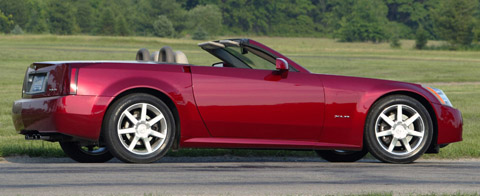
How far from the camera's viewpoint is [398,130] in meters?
7.88

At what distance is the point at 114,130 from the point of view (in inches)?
284

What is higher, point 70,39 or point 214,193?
point 214,193

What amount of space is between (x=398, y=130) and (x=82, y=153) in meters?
3.16

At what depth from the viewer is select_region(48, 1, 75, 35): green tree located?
135 m

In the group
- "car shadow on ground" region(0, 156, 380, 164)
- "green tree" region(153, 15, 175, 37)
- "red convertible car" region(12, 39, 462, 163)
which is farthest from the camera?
"green tree" region(153, 15, 175, 37)

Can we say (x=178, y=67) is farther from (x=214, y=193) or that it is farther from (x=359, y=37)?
(x=359, y=37)

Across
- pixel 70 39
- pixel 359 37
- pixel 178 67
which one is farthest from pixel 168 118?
pixel 359 37

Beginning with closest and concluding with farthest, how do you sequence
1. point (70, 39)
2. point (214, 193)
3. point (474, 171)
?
point (214, 193) < point (474, 171) < point (70, 39)

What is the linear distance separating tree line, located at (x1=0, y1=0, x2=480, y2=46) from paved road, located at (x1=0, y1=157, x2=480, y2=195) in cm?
10413

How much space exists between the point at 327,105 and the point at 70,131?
2.42 m

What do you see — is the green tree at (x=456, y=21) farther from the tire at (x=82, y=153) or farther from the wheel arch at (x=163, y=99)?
the wheel arch at (x=163, y=99)

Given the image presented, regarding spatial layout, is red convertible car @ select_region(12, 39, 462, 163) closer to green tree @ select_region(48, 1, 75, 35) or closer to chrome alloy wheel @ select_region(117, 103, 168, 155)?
chrome alloy wheel @ select_region(117, 103, 168, 155)

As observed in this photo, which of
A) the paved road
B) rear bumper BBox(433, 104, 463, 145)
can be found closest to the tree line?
rear bumper BBox(433, 104, 463, 145)

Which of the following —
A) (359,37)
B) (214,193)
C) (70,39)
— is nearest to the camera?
(214,193)
